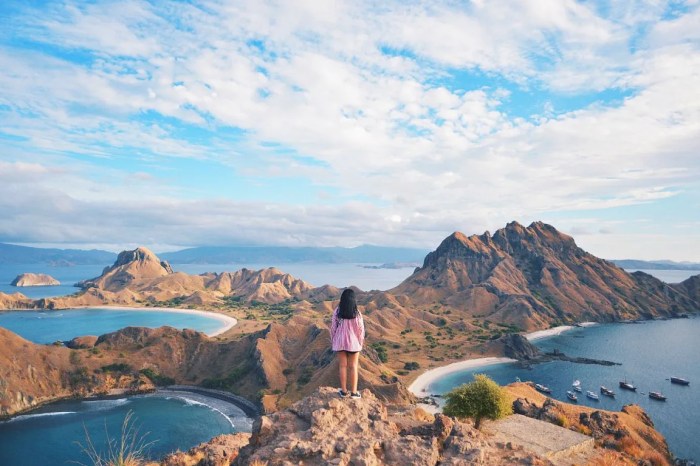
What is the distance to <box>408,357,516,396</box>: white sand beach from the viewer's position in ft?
268

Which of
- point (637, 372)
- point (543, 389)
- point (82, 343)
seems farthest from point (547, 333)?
point (82, 343)

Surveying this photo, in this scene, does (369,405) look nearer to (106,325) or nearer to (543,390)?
(543,390)

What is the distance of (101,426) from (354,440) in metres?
74.6

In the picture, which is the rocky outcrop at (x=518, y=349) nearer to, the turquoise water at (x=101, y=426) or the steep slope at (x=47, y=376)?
the turquoise water at (x=101, y=426)

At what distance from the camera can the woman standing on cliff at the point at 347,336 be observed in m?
11.7

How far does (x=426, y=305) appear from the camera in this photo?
174375 millimetres

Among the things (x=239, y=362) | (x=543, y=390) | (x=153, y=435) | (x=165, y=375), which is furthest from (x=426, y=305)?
(x=153, y=435)

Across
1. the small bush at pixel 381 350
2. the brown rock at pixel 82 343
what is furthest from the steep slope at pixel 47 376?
the small bush at pixel 381 350

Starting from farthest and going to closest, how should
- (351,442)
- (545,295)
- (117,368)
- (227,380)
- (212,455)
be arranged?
(545,295)
(117,368)
(227,380)
(212,455)
(351,442)

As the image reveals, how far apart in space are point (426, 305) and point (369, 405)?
552ft

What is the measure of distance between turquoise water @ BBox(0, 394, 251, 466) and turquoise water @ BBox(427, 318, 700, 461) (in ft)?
142

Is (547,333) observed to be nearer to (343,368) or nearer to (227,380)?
(227,380)

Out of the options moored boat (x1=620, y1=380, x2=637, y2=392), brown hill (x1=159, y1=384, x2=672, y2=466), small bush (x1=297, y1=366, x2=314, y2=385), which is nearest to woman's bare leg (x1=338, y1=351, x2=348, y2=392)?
brown hill (x1=159, y1=384, x2=672, y2=466)

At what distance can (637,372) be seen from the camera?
99500mm
